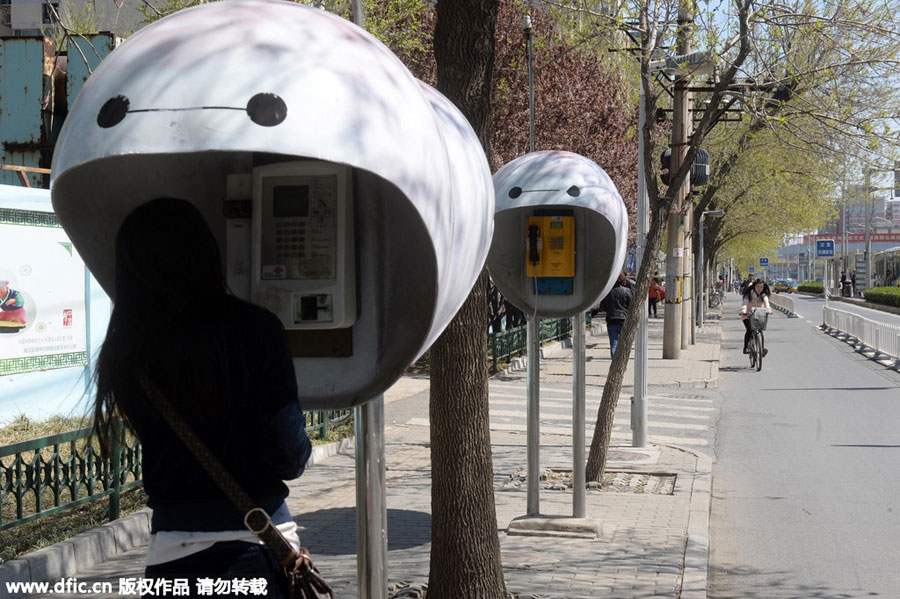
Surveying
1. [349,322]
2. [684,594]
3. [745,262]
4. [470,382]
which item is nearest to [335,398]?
[349,322]

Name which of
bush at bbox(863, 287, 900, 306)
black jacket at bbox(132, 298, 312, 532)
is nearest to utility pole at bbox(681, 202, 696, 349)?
black jacket at bbox(132, 298, 312, 532)

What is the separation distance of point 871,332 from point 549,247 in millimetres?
19903

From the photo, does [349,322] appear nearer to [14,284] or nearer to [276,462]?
[276,462]

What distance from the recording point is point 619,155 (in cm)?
2797

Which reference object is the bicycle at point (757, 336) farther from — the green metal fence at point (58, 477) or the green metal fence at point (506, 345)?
the green metal fence at point (58, 477)

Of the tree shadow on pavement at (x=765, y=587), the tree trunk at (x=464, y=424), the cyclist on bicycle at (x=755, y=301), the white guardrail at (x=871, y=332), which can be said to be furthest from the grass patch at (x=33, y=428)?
the white guardrail at (x=871, y=332)

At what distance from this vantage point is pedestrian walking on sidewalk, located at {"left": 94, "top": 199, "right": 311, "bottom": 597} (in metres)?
2.51

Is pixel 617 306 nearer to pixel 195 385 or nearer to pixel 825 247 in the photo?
pixel 825 247

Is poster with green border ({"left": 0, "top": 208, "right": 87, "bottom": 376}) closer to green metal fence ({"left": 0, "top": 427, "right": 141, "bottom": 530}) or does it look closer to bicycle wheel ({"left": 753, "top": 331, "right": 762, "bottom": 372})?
green metal fence ({"left": 0, "top": 427, "right": 141, "bottom": 530})

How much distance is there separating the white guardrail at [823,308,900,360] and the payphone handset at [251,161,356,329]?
2025 cm

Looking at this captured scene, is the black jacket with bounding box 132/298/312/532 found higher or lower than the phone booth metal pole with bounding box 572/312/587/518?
higher

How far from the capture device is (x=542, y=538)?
7188mm

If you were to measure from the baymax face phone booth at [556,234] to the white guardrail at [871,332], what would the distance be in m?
16.1

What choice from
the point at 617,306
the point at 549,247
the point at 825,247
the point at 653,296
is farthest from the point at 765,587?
the point at 653,296
